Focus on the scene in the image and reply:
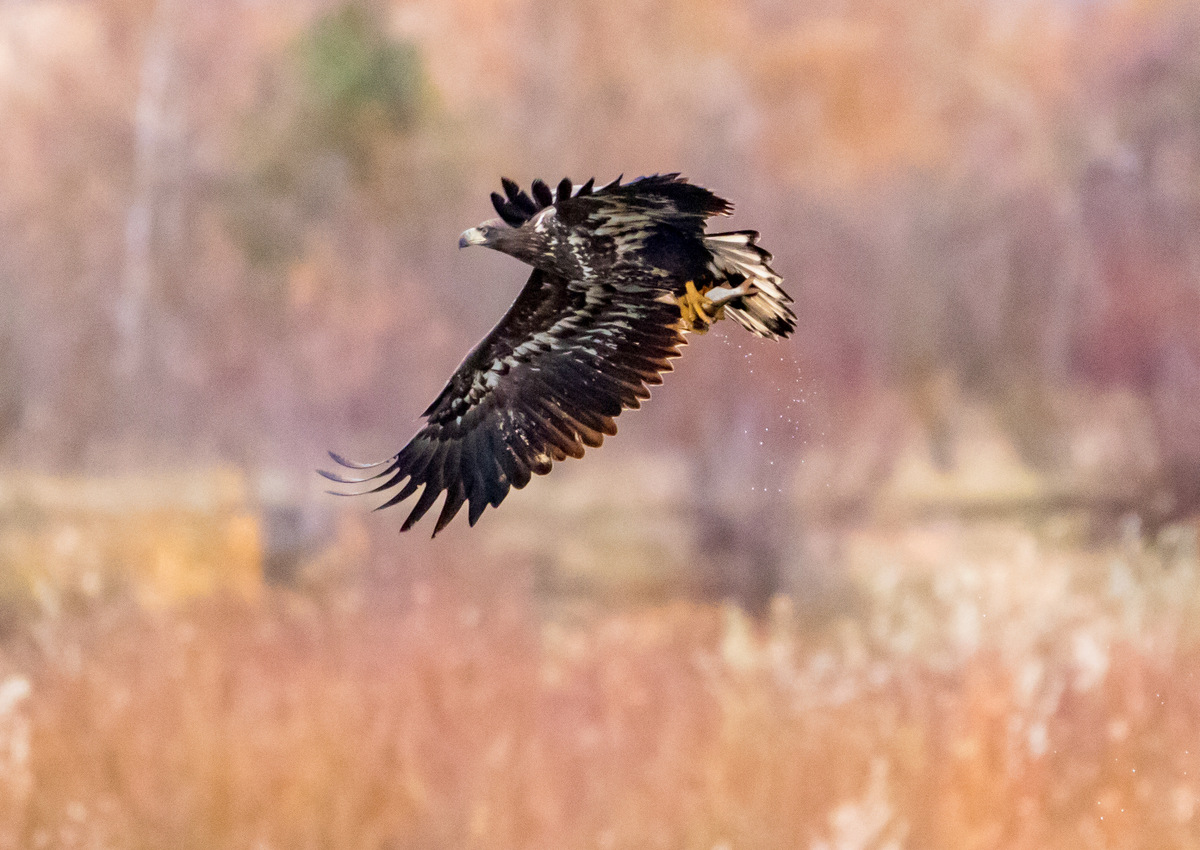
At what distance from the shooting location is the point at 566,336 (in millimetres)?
3473

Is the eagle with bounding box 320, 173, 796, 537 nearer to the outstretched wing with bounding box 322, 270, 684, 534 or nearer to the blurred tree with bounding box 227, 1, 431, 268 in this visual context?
the outstretched wing with bounding box 322, 270, 684, 534

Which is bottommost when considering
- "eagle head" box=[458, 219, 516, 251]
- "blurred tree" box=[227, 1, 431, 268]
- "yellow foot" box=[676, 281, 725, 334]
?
"yellow foot" box=[676, 281, 725, 334]

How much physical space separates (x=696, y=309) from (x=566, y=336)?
18.9 inches

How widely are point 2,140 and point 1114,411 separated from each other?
6.96 meters

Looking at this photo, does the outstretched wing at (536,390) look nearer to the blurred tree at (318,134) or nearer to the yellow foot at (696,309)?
the yellow foot at (696,309)

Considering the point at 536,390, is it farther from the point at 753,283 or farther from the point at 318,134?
the point at 318,134

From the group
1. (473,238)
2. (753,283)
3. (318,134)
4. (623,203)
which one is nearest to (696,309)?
(753,283)

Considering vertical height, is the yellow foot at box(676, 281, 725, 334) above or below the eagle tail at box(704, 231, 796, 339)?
below

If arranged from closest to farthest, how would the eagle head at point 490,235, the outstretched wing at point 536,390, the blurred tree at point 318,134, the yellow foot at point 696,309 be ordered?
the eagle head at point 490,235
the yellow foot at point 696,309
the outstretched wing at point 536,390
the blurred tree at point 318,134

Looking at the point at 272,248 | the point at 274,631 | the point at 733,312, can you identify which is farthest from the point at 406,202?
the point at 733,312

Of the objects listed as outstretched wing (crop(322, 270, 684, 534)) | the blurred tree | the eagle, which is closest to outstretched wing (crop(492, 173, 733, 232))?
the eagle

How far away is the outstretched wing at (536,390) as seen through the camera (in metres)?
3.36

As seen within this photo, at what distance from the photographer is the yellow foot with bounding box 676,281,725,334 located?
3133 mm

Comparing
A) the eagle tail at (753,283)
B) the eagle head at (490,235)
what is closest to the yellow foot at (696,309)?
the eagle tail at (753,283)
